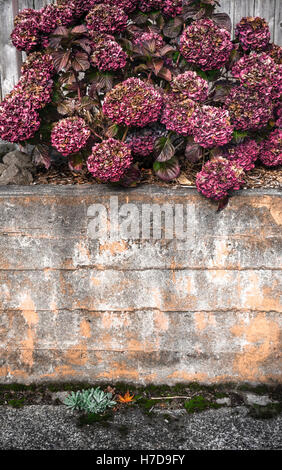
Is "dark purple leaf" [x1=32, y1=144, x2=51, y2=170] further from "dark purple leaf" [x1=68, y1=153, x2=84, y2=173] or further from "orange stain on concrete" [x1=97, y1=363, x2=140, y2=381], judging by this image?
"orange stain on concrete" [x1=97, y1=363, x2=140, y2=381]

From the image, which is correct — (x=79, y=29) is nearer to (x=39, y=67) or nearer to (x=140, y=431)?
(x=39, y=67)

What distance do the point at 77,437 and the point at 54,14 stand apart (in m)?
2.30

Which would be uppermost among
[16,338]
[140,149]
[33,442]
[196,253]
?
[140,149]

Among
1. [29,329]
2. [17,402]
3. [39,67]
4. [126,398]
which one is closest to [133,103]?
[39,67]

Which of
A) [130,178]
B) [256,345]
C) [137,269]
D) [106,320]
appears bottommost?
[256,345]

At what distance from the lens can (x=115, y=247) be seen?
107 inches

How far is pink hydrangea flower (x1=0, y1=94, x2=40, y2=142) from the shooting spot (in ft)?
8.71

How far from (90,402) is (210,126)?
167 centimetres

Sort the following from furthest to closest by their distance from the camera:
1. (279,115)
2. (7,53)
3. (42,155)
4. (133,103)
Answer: (7,53)
(279,115)
(42,155)
(133,103)

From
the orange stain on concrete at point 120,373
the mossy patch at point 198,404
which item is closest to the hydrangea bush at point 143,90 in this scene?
the orange stain on concrete at point 120,373

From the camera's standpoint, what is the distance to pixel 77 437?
256 cm

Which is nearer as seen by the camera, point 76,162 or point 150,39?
point 150,39
